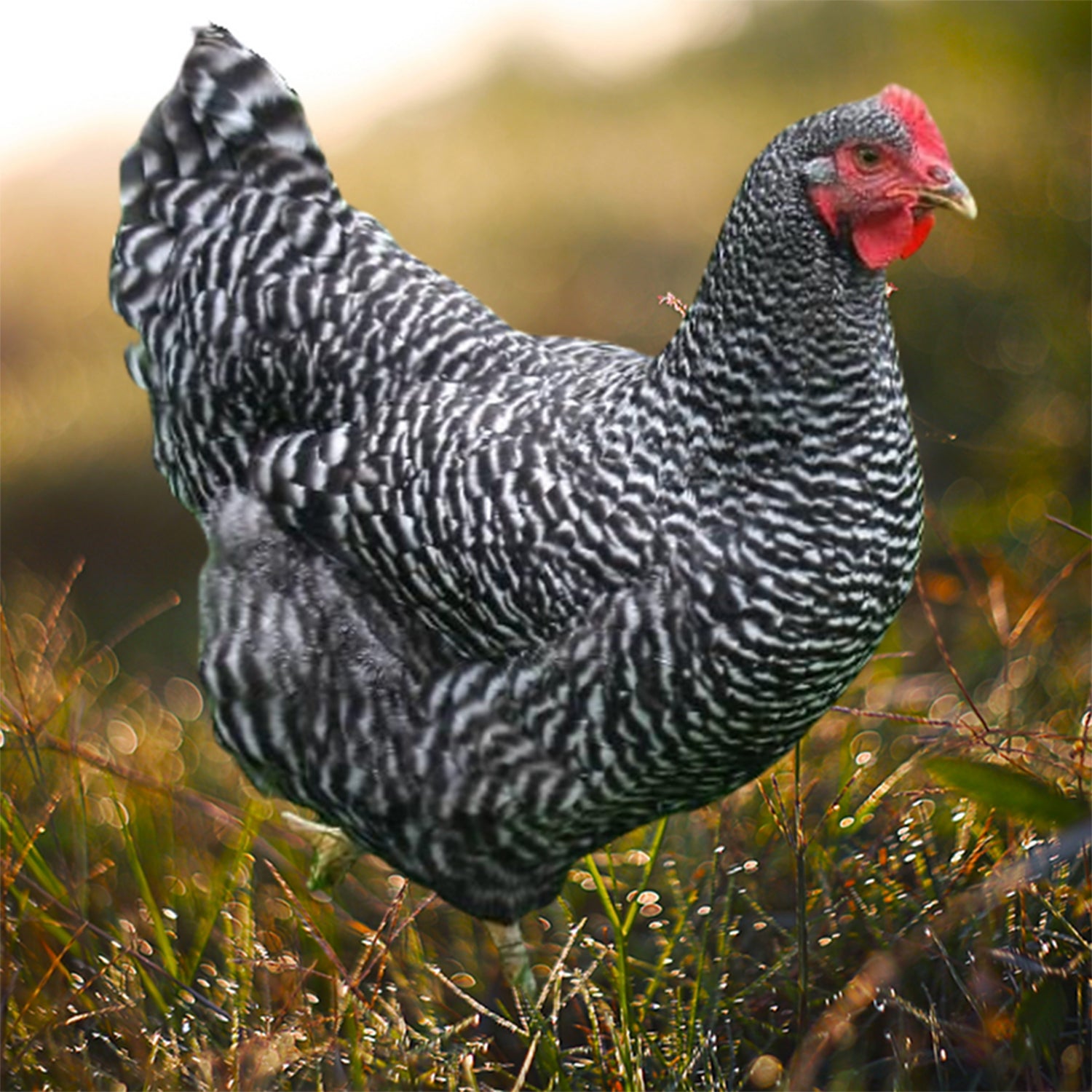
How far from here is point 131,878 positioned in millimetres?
3291

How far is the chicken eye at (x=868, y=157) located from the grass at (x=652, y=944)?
0.87 meters

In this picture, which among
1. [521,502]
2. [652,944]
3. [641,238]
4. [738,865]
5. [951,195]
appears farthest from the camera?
[641,238]

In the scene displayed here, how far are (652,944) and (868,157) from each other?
1.67 m

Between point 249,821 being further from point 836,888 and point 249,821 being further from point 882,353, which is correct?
point 882,353

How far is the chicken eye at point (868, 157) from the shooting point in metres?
2.02

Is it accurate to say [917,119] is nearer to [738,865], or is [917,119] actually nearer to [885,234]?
[885,234]

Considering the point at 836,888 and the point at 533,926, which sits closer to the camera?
the point at 836,888

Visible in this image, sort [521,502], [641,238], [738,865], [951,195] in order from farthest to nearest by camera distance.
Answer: [641,238] < [738,865] < [521,502] < [951,195]

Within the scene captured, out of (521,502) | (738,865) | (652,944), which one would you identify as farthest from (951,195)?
(652,944)

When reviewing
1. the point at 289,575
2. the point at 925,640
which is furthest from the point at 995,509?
the point at 289,575

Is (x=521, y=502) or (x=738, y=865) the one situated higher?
(x=521, y=502)

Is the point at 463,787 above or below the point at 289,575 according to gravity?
below

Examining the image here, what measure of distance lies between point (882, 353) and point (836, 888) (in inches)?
40.9

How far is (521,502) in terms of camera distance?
2.22 m
